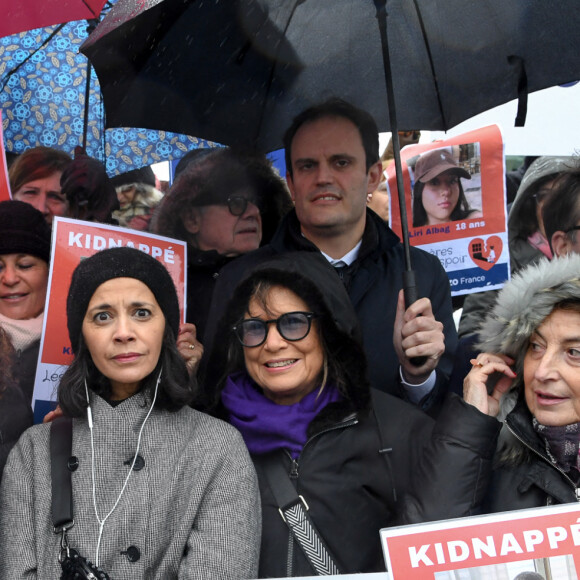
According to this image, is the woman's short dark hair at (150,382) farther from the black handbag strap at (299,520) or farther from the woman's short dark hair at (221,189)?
the woman's short dark hair at (221,189)

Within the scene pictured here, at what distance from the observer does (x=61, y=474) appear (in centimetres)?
307

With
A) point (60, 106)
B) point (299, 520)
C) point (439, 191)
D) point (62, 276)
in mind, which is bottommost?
point (299, 520)

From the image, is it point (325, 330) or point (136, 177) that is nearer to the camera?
point (325, 330)

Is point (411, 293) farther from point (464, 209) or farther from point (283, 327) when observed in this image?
point (464, 209)

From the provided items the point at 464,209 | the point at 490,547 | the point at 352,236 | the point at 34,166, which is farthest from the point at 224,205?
the point at 490,547

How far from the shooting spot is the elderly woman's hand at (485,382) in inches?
126

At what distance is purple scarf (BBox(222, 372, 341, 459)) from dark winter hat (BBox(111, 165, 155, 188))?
76.5 inches

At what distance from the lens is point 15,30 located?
11.4 ft

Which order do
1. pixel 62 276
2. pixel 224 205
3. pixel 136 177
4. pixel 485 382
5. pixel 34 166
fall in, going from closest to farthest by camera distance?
pixel 485 382, pixel 62 276, pixel 34 166, pixel 224 205, pixel 136 177

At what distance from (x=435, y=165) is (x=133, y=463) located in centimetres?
262

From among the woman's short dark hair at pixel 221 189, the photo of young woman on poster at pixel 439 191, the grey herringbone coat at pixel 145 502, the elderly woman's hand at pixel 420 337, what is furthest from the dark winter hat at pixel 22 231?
the photo of young woman on poster at pixel 439 191

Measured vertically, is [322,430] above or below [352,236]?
below

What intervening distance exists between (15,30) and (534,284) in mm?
2167

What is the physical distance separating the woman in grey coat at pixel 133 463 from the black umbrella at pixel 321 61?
0.92 meters
